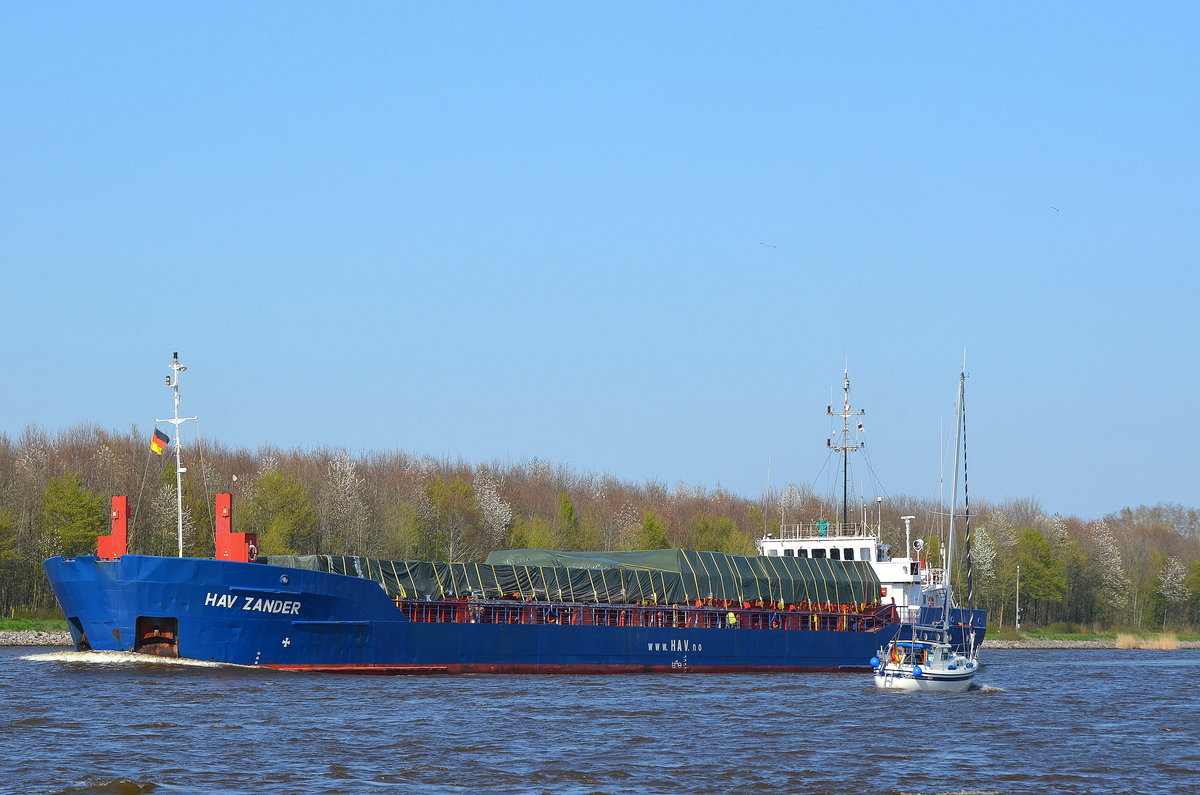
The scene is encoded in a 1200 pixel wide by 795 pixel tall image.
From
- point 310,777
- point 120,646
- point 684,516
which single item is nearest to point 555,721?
point 310,777

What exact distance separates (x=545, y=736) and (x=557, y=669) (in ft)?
62.1

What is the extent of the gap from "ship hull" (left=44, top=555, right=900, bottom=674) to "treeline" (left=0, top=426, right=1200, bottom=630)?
1739 centimetres

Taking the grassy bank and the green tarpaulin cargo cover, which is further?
the grassy bank

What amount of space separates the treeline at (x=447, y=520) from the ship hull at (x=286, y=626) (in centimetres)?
1739

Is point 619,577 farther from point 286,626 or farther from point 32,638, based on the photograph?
point 32,638

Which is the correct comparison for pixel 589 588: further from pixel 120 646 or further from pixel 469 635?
pixel 120 646

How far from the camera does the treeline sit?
83625 millimetres

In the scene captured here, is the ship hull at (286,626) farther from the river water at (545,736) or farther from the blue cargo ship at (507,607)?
the river water at (545,736)

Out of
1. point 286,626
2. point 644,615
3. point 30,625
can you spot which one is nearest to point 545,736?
point 286,626

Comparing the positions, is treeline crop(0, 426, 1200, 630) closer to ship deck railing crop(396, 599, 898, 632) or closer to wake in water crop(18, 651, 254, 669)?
ship deck railing crop(396, 599, 898, 632)

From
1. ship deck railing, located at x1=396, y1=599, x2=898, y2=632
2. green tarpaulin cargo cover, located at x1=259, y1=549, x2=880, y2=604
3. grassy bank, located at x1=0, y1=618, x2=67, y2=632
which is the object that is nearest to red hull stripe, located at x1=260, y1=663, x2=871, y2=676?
ship deck railing, located at x1=396, y1=599, x2=898, y2=632

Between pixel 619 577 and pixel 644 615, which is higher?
pixel 619 577

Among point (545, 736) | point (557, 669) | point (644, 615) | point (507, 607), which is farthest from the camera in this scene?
point (644, 615)

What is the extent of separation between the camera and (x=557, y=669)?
167 ft
